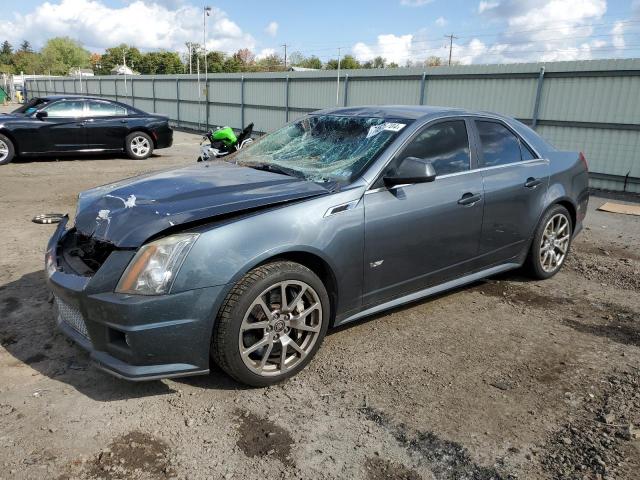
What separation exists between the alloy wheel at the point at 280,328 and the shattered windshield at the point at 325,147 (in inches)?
33.8

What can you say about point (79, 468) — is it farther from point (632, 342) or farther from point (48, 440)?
point (632, 342)

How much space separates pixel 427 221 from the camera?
3670 mm

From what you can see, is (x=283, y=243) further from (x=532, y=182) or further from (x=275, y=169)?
(x=532, y=182)

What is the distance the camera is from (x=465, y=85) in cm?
1266

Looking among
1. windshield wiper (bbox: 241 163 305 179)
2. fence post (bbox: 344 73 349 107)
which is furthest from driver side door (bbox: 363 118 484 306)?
fence post (bbox: 344 73 349 107)

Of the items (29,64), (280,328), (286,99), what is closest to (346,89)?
(286,99)

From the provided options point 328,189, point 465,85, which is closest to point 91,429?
point 328,189

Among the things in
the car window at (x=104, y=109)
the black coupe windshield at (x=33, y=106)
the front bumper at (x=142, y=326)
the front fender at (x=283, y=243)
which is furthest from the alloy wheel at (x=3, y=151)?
the front fender at (x=283, y=243)

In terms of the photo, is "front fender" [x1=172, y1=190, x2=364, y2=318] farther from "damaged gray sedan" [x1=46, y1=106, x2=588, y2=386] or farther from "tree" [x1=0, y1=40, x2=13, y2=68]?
"tree" [x1=0, y1=40, x2=13, y2=68]

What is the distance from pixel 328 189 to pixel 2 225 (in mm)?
5261

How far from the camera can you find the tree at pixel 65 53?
363 feet

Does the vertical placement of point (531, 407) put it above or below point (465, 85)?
below

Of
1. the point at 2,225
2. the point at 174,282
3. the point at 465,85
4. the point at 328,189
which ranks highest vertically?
the point at 465,85

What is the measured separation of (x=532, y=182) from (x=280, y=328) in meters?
2.77
